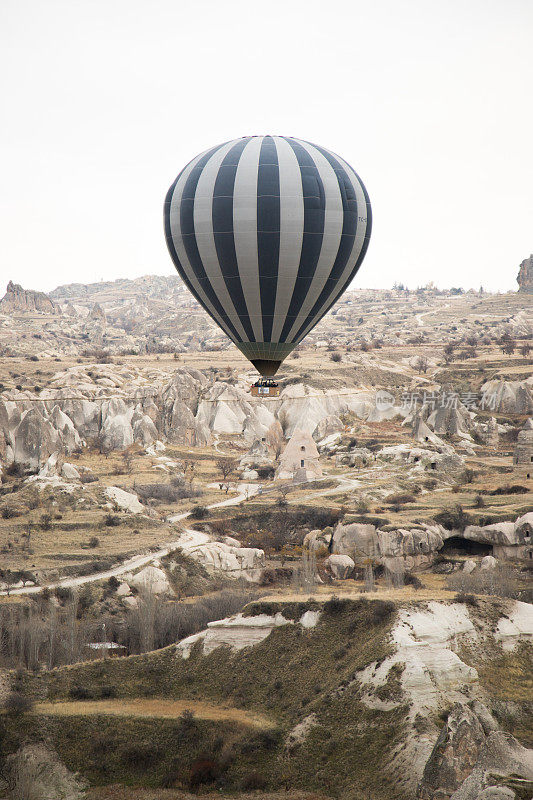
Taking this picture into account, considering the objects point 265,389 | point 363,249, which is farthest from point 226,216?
point 265,389

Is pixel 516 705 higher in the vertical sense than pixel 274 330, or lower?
lower

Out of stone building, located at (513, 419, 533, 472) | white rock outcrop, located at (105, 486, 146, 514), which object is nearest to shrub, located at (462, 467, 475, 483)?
stone building, located at (513, 419, 533, 472)

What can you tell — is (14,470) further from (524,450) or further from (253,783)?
(253,783)

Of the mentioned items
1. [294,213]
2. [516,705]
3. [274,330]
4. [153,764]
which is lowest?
[153,764]

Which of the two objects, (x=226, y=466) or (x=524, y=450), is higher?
(x=524, y=450)

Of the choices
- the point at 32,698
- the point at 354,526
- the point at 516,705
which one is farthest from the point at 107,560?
the point at 516,705

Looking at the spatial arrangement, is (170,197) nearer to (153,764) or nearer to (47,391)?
(153,764)

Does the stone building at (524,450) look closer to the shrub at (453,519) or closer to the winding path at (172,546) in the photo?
the winding path at (172,546)
